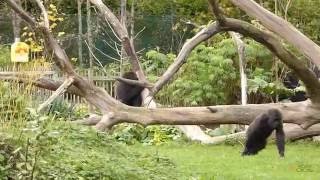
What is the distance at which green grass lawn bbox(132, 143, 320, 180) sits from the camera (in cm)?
1187

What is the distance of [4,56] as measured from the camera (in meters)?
25.3

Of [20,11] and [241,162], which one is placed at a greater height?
[20,11]

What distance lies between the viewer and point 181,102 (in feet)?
66.2

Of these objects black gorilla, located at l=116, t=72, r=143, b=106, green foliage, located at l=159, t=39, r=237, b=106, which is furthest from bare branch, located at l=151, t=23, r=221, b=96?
green foliage, located at l=159, t=39, r=237, b=106

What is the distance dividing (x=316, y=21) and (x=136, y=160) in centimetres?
1628

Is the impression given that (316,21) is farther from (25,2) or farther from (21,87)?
(21,87)

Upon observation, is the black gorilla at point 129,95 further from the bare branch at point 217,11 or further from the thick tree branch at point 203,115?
the bare branch at point 217,11

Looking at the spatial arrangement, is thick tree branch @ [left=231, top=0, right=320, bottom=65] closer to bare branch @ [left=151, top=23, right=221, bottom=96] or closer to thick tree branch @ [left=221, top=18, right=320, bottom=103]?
thick tree branch @ [left=221, top=18, right=320, bottom=103]

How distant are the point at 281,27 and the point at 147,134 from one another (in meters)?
8.91

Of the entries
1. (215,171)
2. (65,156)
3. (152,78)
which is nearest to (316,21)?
(152,78)

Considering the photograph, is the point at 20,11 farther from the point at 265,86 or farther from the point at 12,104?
the point at 265,86

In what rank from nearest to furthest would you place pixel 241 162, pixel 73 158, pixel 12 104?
pixel 12 104 < pixel 73 158 < pixel 241 162

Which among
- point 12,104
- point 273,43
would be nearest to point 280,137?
point 273,43

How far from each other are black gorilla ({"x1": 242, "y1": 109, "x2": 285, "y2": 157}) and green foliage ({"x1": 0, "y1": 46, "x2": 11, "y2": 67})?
500 inches
